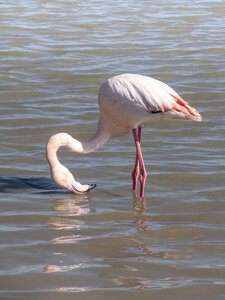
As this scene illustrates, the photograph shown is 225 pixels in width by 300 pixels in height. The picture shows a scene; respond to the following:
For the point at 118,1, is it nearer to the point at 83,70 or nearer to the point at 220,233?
the point at 83,70

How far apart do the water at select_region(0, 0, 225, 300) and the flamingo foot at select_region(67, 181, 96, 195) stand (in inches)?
3.1

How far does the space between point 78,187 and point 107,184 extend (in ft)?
1.49

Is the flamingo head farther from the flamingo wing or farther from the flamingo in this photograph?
the flamingo wing

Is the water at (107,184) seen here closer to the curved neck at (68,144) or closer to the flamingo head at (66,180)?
the flamingo head at (66,180)

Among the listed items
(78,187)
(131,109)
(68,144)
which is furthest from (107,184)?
(131,109)

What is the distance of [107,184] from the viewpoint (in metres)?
6.26

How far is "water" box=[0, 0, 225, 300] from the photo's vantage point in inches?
161

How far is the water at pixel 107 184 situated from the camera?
409 centimetres

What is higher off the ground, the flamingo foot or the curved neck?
the curved neck

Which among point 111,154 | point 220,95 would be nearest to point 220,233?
point 111,154

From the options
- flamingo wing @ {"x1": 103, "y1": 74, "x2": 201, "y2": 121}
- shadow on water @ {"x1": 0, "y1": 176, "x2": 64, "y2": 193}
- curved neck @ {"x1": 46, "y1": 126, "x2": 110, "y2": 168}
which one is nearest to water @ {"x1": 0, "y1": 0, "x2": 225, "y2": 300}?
shadow on water @ {"x1": 0, "y1": 176, "x2": 64, "y2": 193}

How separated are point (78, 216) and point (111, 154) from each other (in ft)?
5.83

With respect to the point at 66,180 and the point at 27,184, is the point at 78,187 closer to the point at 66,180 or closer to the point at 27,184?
the point at 66,180

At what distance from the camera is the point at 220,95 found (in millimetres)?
9242
